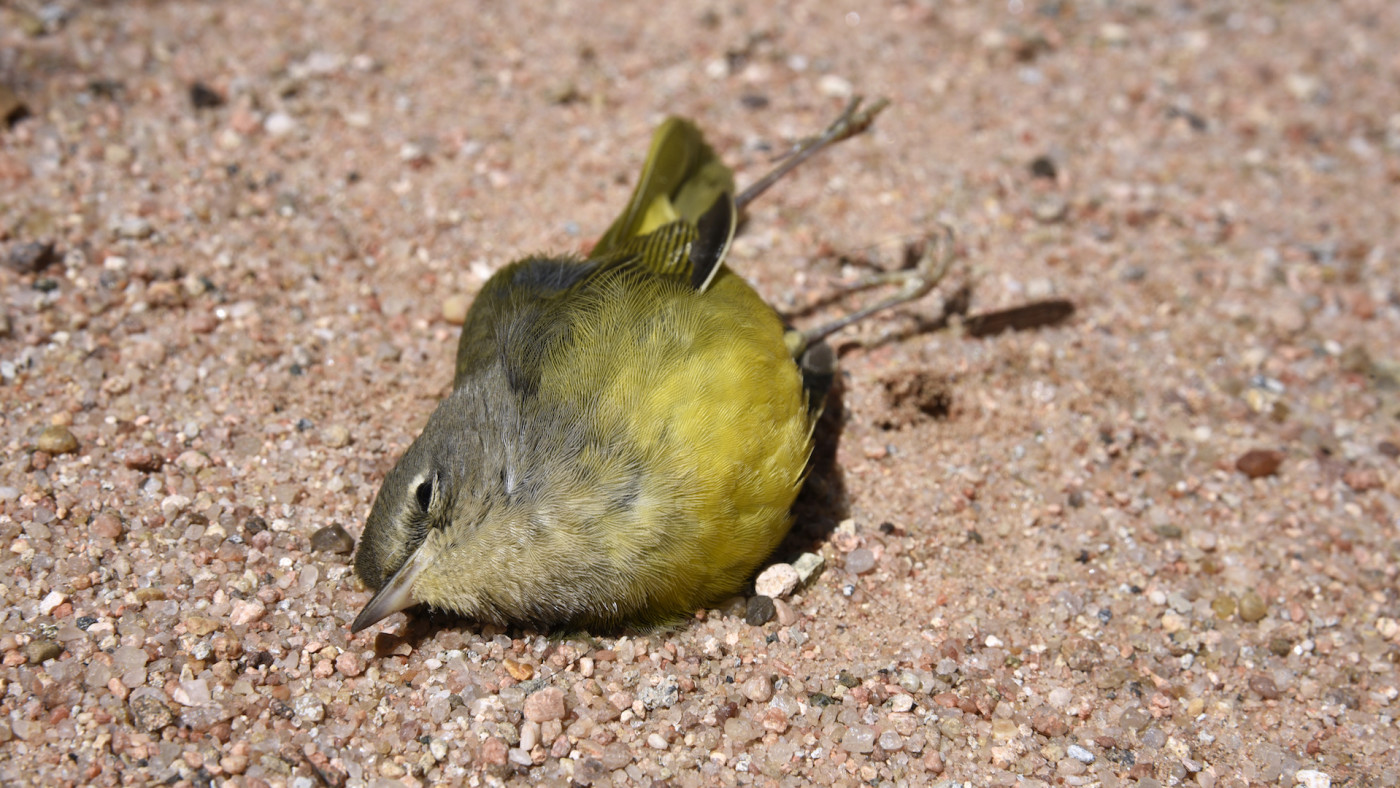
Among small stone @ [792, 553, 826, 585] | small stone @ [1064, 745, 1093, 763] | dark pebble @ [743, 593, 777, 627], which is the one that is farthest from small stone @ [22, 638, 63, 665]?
small stone @ [1064, 745, 1093, 763]

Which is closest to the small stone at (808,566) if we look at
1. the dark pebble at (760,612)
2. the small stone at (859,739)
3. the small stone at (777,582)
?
the small stone at (777,582)

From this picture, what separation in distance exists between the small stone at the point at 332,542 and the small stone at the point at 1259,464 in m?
3.44

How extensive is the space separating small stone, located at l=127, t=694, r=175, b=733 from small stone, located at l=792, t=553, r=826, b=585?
2.00 meters

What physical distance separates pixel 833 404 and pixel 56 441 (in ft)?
9.59

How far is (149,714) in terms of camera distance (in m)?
2.89

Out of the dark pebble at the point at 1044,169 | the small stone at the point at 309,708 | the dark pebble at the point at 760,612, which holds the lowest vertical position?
the dark pebble at the point at 760,612

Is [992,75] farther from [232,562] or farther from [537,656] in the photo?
[232,562]

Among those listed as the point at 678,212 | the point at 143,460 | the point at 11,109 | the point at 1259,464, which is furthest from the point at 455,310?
the point at 1259,464

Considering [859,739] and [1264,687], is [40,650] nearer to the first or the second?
[859,739]

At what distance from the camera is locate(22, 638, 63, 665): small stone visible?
2980 mm

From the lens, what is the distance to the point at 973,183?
5.07 m

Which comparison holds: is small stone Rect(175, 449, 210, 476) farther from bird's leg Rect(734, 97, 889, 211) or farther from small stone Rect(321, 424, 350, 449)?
bird's leg Rect(734, 97, 889, 211)

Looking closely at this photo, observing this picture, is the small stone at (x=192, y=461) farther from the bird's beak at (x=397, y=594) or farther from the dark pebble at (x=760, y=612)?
the dark pebble at (x=760, y=612)

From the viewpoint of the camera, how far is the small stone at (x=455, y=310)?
435 cm
